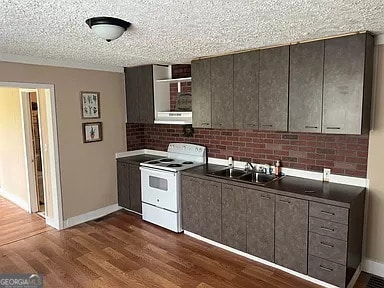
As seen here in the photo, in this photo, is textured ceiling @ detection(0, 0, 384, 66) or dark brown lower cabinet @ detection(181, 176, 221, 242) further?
dark brown lower cabinet @ detection(181, 176, 221, 242)

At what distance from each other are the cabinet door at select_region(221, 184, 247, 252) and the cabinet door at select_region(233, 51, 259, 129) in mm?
760

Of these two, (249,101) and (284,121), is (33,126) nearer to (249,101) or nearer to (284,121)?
(249,101)

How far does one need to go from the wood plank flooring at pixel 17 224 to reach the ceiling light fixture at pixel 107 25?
3110 mm

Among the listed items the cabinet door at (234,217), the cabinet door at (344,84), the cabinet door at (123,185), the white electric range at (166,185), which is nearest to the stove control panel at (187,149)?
the white electric range at (166,185)

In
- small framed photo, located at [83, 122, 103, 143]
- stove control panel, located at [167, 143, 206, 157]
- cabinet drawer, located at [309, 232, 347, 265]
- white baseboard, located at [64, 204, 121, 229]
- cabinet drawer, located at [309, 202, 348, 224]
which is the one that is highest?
small framed photo, located at [83, 122, 103, 143]

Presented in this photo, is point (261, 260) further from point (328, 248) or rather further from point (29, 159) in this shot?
point (29, 159)

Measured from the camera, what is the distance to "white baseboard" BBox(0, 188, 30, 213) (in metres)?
5.01

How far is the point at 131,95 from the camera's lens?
476 cm

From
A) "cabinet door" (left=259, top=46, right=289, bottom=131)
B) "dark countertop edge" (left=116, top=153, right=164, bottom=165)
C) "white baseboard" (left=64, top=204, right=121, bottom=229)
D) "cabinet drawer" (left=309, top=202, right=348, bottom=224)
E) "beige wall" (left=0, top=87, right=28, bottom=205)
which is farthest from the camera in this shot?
"beige wall" (left=0, top=87, right=28, bottom=205)

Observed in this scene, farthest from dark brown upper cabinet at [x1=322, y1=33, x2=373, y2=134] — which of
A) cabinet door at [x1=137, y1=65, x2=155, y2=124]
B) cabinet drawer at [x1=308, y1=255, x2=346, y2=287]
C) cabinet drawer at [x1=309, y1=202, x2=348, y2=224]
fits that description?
cabinet door at [x1=137, y1=65, x2=155, y2=124]

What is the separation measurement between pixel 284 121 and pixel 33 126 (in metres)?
3.95

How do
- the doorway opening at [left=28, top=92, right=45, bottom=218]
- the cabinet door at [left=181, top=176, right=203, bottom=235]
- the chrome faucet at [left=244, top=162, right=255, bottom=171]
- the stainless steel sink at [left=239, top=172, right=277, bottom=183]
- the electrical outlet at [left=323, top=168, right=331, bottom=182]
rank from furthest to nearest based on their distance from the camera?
the doorway opening at [left=28, top=92, right=45, bottom=218] → the chrome faucet at [left=244, top=162, right=255, bottom=171] → the cabinet door at [left=181, top=176, right=203, bottom=235] → the stainless steel sink at [left=239, top=172, right=277, bottom=183] → the electrical outlet at [left=323, top=168, right=331, bottom=182]

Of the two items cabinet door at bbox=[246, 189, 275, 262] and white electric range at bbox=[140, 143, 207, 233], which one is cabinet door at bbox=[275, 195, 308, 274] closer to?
cabinet door at bbox=[246, 189, 275, 262]

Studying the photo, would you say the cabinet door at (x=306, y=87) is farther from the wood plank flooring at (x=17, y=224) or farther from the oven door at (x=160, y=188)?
the wood plank flooring at (x=17, y=224)
